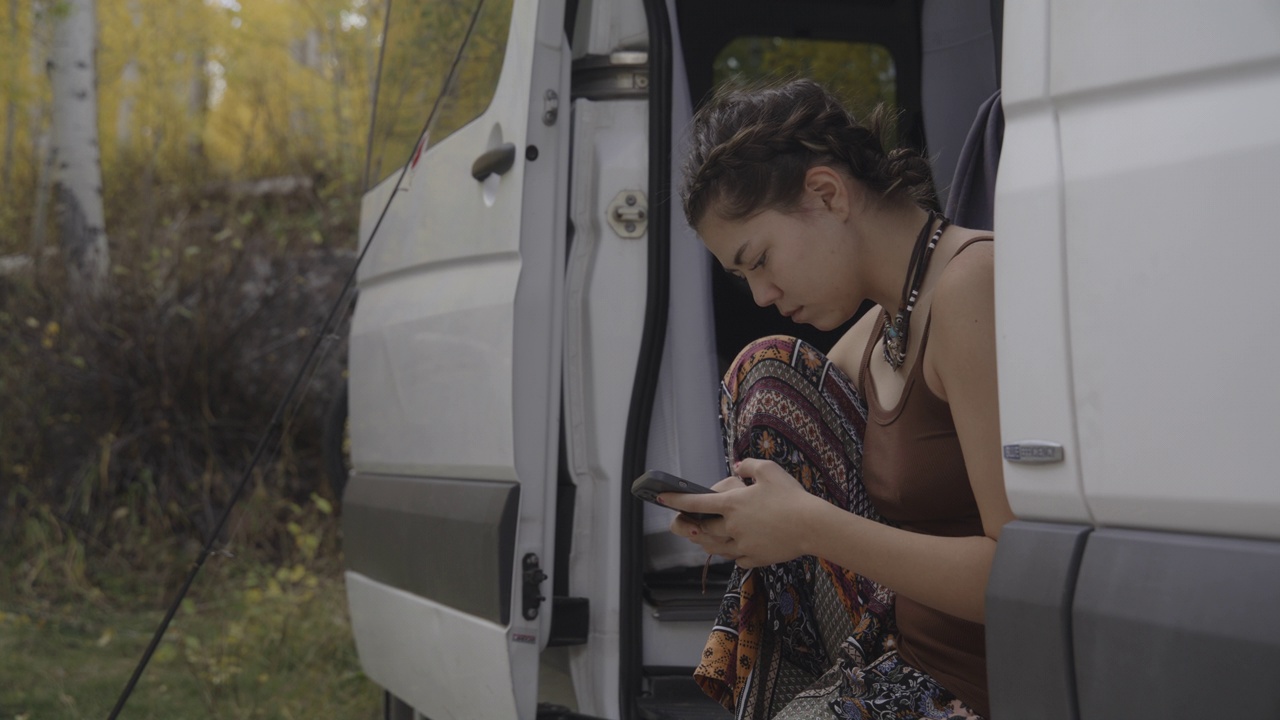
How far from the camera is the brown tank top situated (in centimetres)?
174

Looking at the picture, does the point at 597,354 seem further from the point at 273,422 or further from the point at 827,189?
the point at 273,422

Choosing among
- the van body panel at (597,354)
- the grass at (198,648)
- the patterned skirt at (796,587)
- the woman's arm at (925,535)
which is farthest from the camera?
the grass at (198,648)

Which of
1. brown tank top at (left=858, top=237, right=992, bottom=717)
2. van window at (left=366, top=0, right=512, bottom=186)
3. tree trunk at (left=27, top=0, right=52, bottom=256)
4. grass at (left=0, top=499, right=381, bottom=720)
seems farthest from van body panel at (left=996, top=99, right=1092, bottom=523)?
tree trunk at (left=27, top=0, right=52, bottom=256)

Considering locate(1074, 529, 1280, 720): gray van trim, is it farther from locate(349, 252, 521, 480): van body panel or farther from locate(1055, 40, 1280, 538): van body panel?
locate(349, 252, 521, 480): van body panel

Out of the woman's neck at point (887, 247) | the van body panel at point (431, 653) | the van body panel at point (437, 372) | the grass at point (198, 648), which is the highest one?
the woman's neck at point (887, 247)

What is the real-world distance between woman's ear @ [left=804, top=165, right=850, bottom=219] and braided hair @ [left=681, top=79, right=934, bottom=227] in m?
0.02

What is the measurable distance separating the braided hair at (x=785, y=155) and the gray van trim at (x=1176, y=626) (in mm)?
770

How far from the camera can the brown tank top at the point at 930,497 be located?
1.74 meters

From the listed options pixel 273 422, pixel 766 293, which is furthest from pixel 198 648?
pixel 766 293

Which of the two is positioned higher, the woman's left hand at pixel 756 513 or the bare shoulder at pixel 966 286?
the bare shoulder at pixel 966 286

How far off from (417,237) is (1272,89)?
2.24 m

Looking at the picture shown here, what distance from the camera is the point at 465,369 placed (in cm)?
274

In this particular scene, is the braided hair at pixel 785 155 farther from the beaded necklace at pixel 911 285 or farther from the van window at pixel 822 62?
the van window at pixel 822 62

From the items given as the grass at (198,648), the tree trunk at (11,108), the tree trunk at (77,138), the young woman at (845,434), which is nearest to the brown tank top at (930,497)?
the young woman at (845,434)
